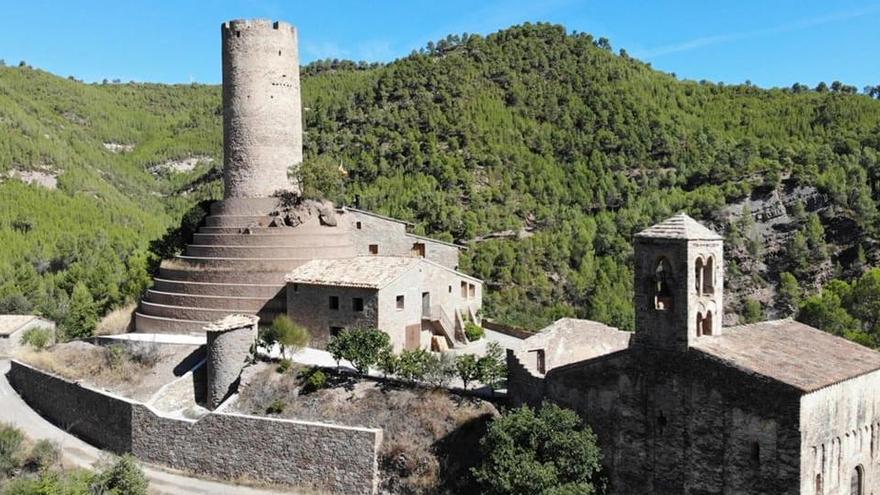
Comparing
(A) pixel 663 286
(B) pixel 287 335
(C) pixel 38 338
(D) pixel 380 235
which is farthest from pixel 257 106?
(A) pixel 663 286

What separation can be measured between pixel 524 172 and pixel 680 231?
174 feet

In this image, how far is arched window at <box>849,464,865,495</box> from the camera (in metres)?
16.1

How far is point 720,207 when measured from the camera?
169 ft

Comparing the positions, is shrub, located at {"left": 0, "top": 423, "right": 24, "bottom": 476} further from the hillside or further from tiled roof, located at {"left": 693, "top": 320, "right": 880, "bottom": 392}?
tiled roof, located at {"left": 693, "top": 320, "right": 880, "bottom": 392}

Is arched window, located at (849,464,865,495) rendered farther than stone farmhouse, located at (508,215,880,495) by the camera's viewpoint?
Yes

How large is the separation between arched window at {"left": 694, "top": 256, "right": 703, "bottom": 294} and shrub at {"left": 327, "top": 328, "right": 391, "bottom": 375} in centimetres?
962

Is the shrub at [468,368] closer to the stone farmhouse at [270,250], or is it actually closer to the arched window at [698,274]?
the stone farmhouse at [270,250]

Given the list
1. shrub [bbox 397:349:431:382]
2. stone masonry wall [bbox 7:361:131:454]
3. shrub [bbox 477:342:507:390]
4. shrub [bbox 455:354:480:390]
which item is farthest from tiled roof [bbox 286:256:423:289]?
stone masonry wall [bbox 7:361:131:454]

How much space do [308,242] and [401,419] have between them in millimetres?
11051

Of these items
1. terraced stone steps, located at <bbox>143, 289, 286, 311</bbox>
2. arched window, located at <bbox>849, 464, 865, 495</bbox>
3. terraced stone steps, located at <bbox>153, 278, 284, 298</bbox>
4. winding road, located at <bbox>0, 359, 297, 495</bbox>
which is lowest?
winding road, located at <bbox>0, 359, 297, 495</bbox>

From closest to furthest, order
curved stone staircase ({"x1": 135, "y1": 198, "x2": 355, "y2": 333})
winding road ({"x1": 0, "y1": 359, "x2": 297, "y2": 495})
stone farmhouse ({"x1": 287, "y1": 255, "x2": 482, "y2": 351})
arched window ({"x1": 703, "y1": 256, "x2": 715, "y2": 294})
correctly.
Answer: arched window ({"x1": 703, "y1": 256, "x2": 715, "y2": 294}) → winding road ({"x1": 0, "y1": 359, "x2": 297, "y2": 495}) → stone farmhouse ({"x1": 287, "y1": 255, "x2": 482, "y2": 351}) → curved stone staircase ({"x1": 135, "y1": 198, "x2": 355, "y2": 333})

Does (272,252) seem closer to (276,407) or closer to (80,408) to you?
(276,407)

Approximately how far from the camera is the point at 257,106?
30.5 meters

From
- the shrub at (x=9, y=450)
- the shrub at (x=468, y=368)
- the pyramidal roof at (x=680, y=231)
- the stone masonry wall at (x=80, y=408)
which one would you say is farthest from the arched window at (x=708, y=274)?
the shrub at (x=9, y=450)
